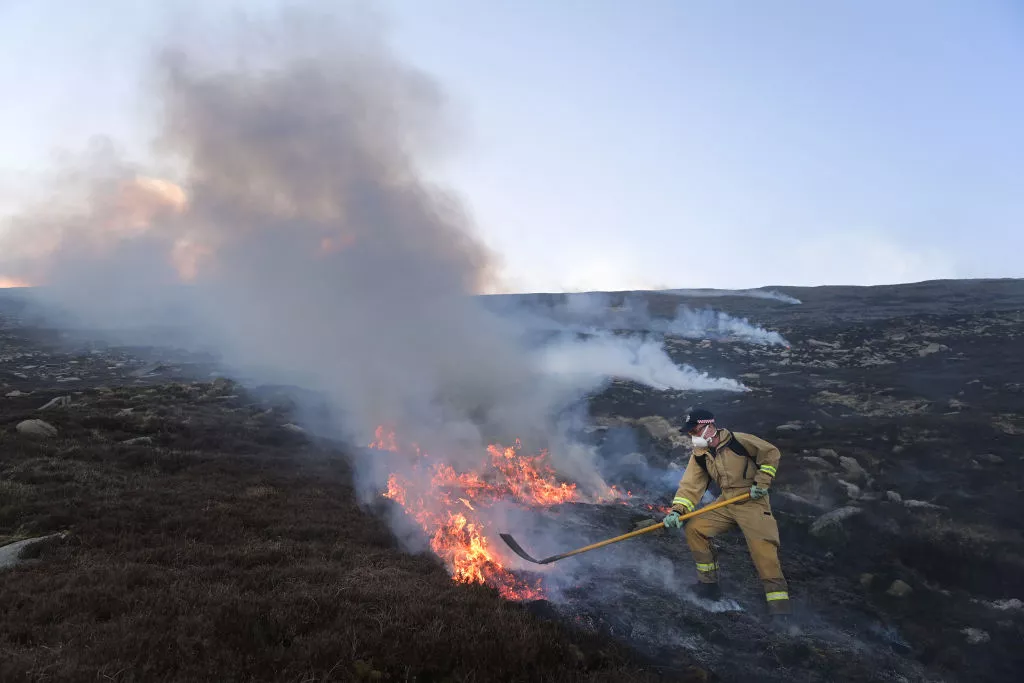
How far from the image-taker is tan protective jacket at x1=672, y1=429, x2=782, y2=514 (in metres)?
7.63

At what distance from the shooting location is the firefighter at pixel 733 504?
24.4 ft

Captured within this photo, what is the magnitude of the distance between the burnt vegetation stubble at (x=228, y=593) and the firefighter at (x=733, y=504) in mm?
2309

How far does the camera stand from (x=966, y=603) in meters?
8.16

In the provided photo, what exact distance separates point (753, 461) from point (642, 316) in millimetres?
61040

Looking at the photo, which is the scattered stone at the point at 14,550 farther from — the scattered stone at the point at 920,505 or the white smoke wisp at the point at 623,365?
the white smoke wisp at the point at 623,365

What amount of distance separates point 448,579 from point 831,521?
8332 mm

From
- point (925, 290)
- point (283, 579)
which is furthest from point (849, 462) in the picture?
point (925, 290)

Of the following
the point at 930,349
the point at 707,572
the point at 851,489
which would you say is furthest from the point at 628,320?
the point at 707,572

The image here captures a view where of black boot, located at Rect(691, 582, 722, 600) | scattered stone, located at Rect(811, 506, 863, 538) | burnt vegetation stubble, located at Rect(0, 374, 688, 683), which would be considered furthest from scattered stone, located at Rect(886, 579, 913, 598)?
burnt vegetation stubble, located at Rect(0, 374, 688, 683)

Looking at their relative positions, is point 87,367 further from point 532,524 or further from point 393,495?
point 532,524

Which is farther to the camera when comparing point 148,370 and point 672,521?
point 148,370

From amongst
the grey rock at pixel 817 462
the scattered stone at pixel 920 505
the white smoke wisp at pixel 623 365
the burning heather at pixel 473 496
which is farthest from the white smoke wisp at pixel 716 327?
the burning heather at pixel 473 496

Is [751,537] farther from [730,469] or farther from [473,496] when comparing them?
[473,496]

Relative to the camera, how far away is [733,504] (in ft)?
25.6
